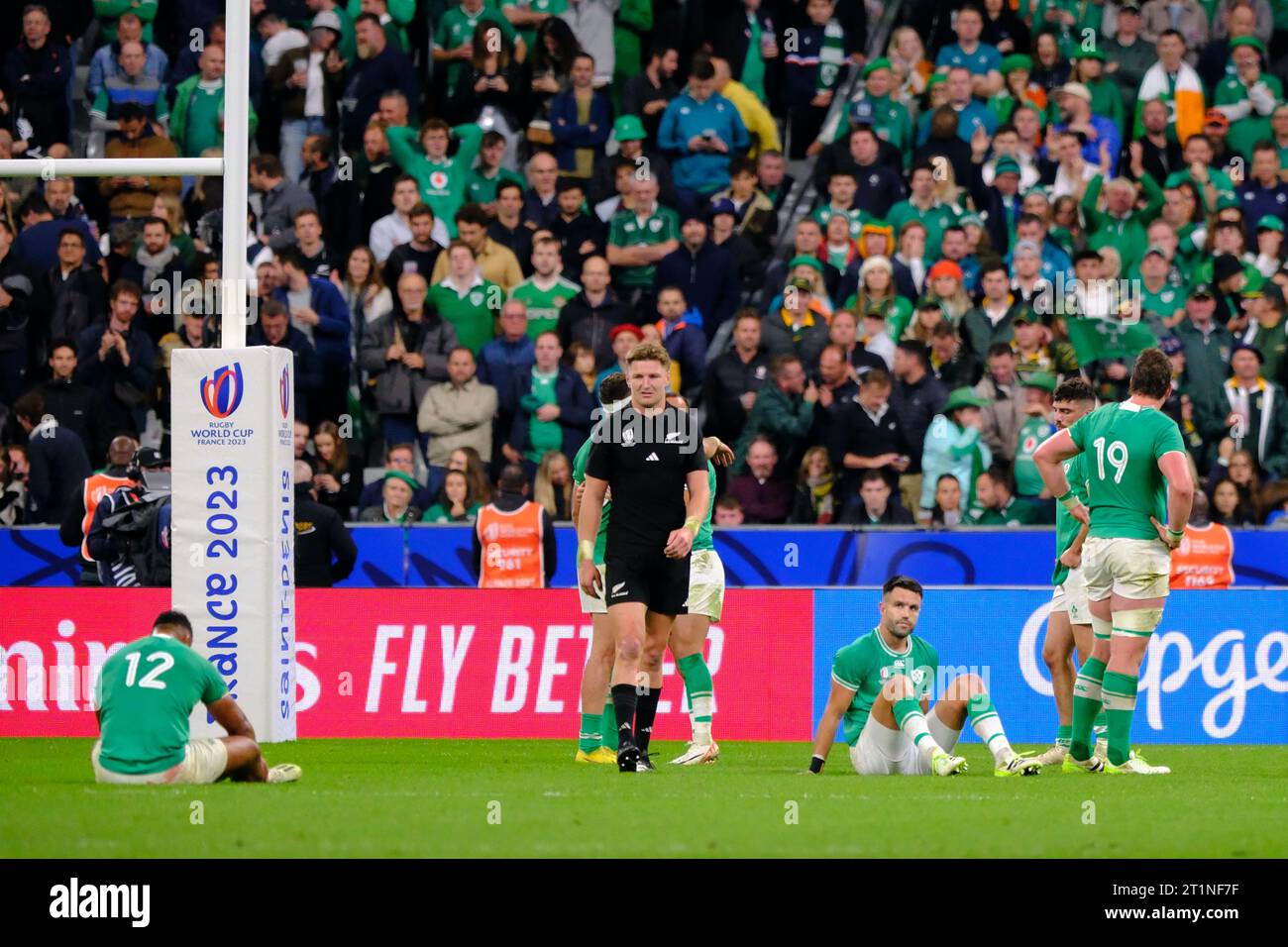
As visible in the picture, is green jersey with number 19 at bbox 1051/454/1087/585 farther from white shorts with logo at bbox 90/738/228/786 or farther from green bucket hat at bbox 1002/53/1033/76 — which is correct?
green bucket hat at bbox 1002/53/1033/76

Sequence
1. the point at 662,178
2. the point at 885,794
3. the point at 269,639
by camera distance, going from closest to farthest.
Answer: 1. the point at 885,794
2. the point at 269,639
3. the point at 662,178

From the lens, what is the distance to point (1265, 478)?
19.4 meters

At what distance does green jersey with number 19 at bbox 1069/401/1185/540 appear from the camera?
11820 mm

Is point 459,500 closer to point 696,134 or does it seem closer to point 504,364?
point 504,364

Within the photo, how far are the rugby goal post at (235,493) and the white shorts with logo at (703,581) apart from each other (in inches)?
98.4

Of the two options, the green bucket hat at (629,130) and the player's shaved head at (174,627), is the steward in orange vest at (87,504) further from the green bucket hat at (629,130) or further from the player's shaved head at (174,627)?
the green bucket hat at (629,130)

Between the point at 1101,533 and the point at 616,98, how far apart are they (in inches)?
466

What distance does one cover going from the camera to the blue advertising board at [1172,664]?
50.3 feet

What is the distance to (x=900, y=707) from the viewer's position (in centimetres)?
1130

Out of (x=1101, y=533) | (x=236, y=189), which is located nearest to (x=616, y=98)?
(x=236, y=189)

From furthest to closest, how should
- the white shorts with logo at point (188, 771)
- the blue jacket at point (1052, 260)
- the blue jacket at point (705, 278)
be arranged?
1. the blue jacket at point (1052, 260)
2. the blue jacket at point (705, 278)
3. the white shorts with logo at point (188, 771)

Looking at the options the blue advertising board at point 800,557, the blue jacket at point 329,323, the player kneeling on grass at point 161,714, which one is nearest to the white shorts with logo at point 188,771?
the player kneeling on grass at point 161,714
